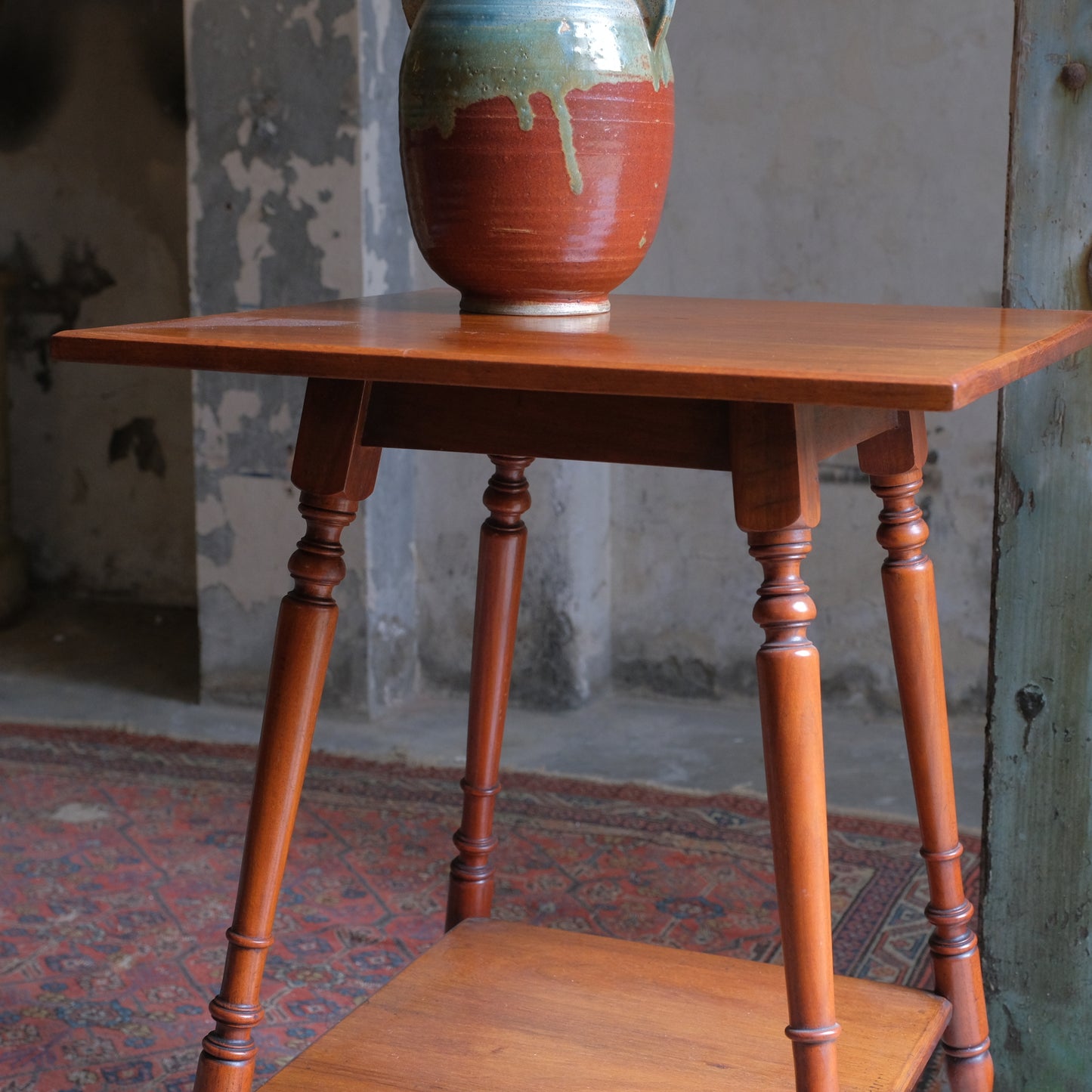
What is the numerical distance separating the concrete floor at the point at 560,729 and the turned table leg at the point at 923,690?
4.30 ft

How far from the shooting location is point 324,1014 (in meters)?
2.09

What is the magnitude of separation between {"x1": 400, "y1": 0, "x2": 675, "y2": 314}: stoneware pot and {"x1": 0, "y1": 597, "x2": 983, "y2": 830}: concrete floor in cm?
185

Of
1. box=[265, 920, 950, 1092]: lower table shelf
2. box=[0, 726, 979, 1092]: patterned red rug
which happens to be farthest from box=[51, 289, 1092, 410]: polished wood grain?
box=[0, 726, 979, 1092]: patterned red rug

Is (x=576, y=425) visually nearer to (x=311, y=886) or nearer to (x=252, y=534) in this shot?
(x=311, y=886)

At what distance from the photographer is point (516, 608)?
5.57 ft

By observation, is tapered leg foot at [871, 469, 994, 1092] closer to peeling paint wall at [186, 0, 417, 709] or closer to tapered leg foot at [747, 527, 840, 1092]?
tapered leg foot at [747, 527, 840, 1092]

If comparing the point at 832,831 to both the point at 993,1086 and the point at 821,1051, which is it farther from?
the point at 821,1051

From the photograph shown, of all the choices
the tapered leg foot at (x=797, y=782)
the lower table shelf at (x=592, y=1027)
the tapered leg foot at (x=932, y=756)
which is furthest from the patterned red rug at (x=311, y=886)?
the tapered leg foot at (x=797, y=782)

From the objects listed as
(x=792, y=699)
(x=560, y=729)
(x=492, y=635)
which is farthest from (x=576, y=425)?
(x=560, y=729)

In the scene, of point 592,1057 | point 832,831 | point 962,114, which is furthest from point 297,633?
point 962,114

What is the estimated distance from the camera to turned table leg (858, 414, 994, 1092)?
1.48 m

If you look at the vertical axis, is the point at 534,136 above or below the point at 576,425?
above

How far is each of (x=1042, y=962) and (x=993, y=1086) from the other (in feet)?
0.52

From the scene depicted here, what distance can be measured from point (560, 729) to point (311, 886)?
98 cm
